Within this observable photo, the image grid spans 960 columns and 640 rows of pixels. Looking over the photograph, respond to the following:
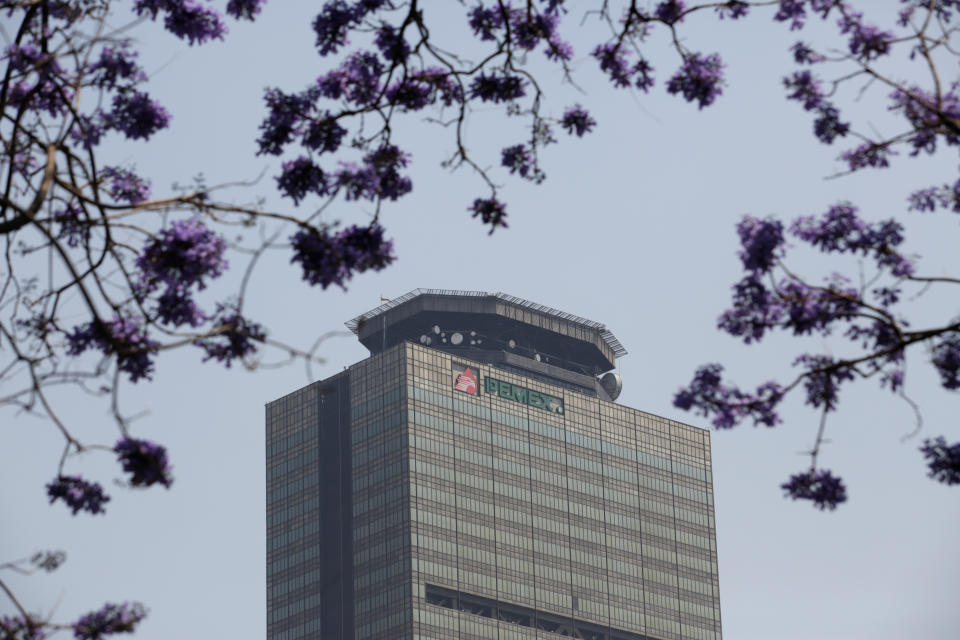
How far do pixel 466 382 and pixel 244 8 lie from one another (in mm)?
171789

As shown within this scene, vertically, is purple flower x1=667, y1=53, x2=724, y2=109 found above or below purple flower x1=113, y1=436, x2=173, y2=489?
above

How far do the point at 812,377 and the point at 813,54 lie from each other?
477 centimetres

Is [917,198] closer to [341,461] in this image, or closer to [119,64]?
[119,64]

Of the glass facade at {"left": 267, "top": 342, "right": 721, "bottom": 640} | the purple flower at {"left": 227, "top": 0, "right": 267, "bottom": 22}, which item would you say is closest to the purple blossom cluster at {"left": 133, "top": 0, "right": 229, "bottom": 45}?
the purple flower at {"left": 227, "top": 0, "right": 267, "bottom": 22}

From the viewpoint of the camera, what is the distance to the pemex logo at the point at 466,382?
645ft

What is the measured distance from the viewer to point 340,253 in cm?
2219

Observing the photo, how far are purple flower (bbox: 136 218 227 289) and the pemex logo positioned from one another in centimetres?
17339

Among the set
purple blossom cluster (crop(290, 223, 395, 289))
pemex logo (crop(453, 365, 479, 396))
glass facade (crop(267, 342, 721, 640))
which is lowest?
purple blossom cluster (crop(290, 223, 395, 289))

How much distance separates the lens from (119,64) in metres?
24.5

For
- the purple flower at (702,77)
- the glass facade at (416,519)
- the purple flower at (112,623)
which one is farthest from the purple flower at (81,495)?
the glass facade at (416,519)

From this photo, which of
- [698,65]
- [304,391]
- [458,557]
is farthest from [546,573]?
[698,65]

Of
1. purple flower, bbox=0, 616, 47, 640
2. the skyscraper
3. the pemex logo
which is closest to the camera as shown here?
purple flower, bbox=0, 616, 47, 640

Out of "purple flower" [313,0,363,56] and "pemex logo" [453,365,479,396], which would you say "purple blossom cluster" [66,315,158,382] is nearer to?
"purple flower" [313,0,363,56]

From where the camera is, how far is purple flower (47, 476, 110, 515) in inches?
853
